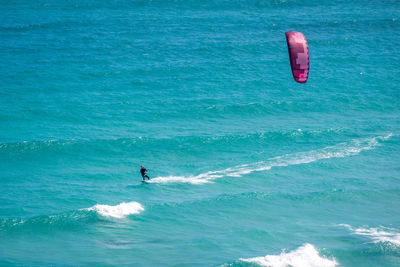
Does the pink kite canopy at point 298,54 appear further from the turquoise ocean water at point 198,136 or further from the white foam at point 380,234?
the white foam at point 380,234

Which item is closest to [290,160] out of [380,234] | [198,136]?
[198,136]

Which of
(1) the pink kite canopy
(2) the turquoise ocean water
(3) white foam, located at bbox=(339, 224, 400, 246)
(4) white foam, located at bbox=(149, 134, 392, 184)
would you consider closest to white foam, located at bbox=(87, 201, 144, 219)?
(2) the turquoise ocean water

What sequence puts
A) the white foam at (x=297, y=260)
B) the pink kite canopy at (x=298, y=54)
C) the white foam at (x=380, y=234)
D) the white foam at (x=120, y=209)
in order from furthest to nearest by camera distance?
the white foam at (x=120, y=209), the pink kite canopy at (x=298, y=54), the white foam at (x=380, y=234), the white foam at (x=297, y=260)

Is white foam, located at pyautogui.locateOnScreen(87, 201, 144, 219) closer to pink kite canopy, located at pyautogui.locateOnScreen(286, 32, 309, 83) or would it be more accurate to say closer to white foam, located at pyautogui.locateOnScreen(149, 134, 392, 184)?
white foam, located at pyautogui.locateOnScreen(149, 134, 392, 184)

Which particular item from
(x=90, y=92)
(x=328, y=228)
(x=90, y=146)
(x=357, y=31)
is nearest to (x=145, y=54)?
(x=90, y=92)

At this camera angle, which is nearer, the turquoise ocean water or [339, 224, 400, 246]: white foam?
[339, 224, 400, 246]: white foam

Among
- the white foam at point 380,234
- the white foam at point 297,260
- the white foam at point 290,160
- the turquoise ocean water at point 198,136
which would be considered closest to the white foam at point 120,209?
the turquoise ocean water at point 198,136

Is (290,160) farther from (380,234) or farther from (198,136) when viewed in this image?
(380,234)
